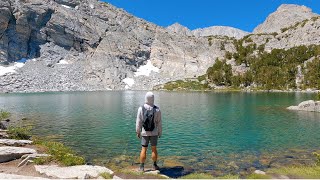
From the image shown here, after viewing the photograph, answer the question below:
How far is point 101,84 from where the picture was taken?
192 m

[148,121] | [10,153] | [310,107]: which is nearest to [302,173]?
[148,121]

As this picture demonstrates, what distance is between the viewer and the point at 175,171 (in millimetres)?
19906

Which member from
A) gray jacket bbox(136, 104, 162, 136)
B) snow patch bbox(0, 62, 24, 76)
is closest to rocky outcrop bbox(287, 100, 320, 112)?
gray jacket bbox(136, 104, 162, 136)

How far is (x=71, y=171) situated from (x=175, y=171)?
683cm

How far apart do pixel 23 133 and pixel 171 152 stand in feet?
44.9

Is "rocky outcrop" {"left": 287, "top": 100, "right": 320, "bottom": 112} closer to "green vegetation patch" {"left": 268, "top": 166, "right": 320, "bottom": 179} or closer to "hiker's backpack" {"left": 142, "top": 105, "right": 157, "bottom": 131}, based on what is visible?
"green vegetation patch" {"left": 268, "top": 166, "right": 320, "bottom": 179}

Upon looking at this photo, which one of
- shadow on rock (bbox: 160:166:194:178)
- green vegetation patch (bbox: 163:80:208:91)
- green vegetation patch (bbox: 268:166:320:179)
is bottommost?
shadow on rock (bbox: 160:166:194:178)

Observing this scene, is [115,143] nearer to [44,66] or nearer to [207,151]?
[207,151]

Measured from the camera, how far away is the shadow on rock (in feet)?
61.7

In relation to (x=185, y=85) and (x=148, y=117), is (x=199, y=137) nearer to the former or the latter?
(x=148, y=117)

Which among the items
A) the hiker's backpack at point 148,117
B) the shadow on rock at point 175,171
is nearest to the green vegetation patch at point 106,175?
the hiker's backpack at point 148,117

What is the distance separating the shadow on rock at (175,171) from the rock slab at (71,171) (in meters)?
4.31

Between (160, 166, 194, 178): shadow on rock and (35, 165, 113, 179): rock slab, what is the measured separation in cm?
431

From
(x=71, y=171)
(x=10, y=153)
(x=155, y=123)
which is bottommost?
(x=71, y=171)
